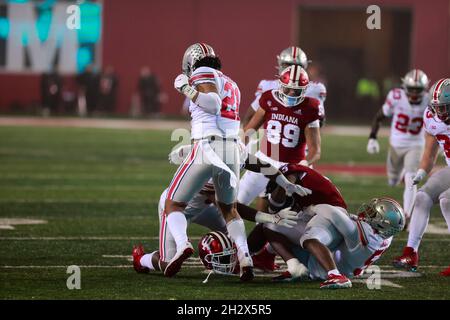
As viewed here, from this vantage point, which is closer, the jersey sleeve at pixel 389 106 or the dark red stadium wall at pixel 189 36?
the jersey sleeve at pixel 389 106

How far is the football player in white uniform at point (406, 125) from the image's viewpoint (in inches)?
390

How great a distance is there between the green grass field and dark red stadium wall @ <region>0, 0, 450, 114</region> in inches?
461

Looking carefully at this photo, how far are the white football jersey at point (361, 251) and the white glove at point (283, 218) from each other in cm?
36

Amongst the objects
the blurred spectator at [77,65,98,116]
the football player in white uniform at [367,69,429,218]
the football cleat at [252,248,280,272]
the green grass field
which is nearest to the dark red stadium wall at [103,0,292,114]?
the blurred spectator at [77,65,98,116]

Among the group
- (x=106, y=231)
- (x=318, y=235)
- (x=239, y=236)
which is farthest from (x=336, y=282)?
(x=106, y=231)

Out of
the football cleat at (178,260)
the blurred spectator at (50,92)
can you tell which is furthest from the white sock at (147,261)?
the blurred spectator at (50,92)

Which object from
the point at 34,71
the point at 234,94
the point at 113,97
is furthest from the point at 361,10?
the point at 234,94

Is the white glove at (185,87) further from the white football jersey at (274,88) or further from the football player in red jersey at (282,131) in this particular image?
the white football jersey at (274,88)

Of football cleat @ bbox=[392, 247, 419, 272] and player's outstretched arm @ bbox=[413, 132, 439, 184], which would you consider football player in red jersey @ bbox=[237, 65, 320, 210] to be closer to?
player's outstretched arm @ bbox=[413, 132, 439, 184]

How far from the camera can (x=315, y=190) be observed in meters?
6.69

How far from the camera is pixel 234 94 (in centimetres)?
683
